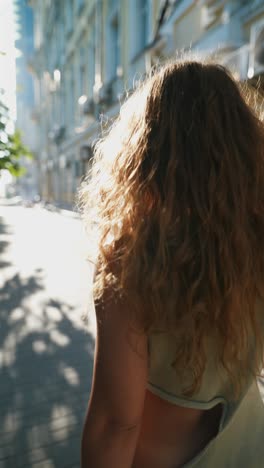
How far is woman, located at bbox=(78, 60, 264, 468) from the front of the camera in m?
0.74

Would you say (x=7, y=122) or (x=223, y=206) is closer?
(x=223, y=206)

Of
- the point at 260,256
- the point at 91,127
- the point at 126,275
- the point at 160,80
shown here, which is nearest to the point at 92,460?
the point at 126,275

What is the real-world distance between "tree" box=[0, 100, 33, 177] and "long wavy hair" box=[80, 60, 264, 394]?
3602 millimetres

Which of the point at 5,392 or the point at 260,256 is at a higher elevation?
the point at 260,256

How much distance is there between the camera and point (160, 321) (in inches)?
29.0

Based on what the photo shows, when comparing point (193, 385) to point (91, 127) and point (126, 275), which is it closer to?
point (126, 275)

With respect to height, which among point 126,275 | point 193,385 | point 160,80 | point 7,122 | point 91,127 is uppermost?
point 91,127

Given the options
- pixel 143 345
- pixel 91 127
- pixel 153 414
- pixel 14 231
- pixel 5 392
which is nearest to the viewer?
pixel 143 345

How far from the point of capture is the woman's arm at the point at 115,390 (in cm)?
71

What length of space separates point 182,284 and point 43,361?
2.92 m

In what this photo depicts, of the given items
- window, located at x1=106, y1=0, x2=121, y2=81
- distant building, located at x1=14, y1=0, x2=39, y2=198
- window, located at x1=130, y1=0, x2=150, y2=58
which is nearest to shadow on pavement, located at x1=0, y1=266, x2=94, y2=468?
window, located at x1=130, y1=0, x2=150, y2=58

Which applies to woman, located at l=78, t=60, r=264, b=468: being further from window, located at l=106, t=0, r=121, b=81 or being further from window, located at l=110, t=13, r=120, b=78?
window, located at l=110, t=13, r=120, b=78

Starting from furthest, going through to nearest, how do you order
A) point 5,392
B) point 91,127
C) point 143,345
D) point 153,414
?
1. point 91,127
2. point 5,392
3. point 153,414
4. point 143,345

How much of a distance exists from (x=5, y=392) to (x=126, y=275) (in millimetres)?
2615
